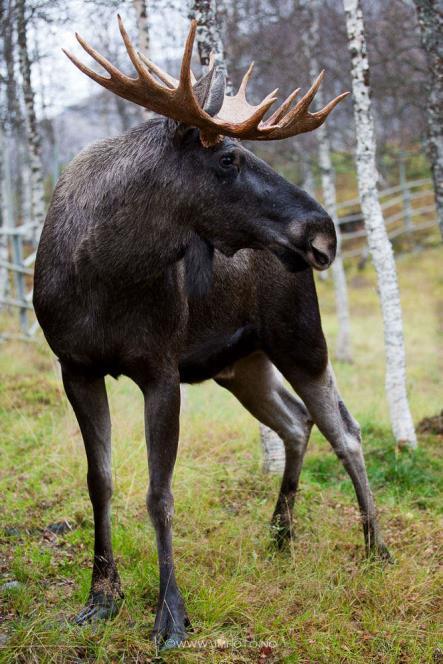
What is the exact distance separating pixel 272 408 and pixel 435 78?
340cm

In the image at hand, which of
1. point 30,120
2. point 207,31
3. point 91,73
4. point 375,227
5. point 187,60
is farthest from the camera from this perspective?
point 30,120

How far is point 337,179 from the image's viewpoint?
27.1 meters

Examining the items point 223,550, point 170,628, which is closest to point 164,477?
point 170,628

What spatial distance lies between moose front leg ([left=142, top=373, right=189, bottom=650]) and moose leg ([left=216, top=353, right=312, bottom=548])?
3.73 feet

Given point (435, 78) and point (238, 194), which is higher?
point (435, 78)

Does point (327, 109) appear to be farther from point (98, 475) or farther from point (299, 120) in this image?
point (98, 475)

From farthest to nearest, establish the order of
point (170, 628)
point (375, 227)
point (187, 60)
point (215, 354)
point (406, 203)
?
point (406, 203) < point (375, 227) < point (215, 354) < point (170, 628) < point (187, 60)

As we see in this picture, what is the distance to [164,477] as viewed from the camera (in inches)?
138

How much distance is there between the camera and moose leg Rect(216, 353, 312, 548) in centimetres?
461

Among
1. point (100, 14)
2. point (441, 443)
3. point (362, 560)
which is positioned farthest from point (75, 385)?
point (100, 14)

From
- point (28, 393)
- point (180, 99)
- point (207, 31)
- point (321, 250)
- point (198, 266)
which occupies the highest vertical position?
point (207, 31)

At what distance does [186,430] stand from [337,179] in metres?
22.3

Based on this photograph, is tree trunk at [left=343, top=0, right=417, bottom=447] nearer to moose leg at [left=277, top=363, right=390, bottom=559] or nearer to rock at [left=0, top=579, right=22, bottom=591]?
moose leg at [left=277, top=363, right=390, bottom=559]

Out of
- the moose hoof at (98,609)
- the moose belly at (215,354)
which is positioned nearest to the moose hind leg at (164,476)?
the moose hoof at (98,609)
